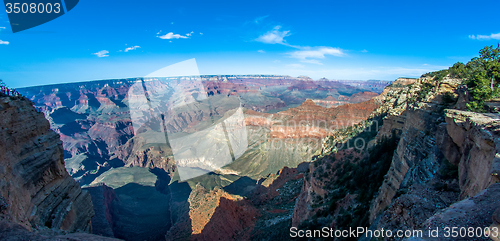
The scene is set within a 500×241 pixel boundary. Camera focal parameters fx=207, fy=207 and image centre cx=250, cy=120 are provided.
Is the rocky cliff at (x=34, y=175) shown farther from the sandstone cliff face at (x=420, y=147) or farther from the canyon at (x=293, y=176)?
the sandstone cliff face at (x=420, y=147)

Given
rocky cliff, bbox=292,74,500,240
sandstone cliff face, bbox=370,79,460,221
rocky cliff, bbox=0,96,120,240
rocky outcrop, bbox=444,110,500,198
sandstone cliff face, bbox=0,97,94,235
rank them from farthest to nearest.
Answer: sandstone cliff face, bbox=370,79,460,221, sandstone cliff face, bbox=0,97,94,235, rocky cliff, bbox=0,96,120,240, rocky outcrop, bbox=444,110,500,198, rocky cliff, bbox=292,74,500,240

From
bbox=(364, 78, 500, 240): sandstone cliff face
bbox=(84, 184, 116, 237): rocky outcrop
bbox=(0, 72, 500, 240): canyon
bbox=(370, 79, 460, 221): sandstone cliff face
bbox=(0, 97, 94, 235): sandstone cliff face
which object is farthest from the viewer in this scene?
bbox=(84, 184, 116, 237): rocky outcrop

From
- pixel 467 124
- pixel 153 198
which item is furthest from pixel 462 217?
pixel 153 198

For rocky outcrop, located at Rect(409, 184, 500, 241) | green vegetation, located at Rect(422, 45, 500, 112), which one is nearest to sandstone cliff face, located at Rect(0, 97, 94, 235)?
rocky outcrop, located at Rect(409, 184, 500, 241)

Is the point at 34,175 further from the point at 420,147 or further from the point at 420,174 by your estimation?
the point at 420,147

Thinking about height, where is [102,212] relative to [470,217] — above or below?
below

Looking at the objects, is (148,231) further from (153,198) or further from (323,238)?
(323,238)

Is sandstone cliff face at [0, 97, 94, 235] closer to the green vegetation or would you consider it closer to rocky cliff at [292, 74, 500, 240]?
rocky cliff at [292, 74, 500, 240]

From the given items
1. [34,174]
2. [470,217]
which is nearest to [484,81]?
[470,217]

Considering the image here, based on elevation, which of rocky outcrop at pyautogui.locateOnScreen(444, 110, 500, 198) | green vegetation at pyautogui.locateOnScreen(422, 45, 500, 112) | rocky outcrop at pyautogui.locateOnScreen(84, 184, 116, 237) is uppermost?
green vegetation at pyautogui.locateOnScreen(422, 45, 500, 112)
